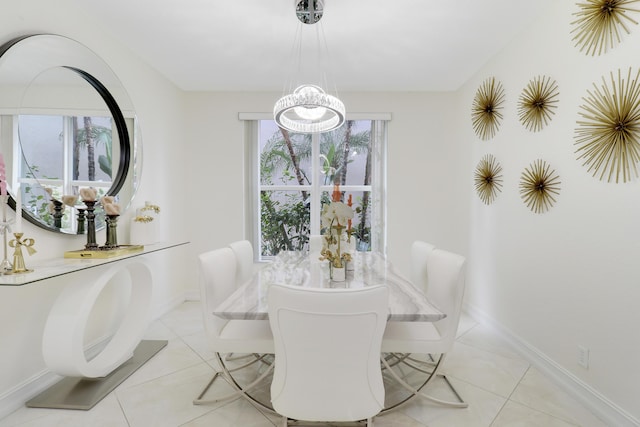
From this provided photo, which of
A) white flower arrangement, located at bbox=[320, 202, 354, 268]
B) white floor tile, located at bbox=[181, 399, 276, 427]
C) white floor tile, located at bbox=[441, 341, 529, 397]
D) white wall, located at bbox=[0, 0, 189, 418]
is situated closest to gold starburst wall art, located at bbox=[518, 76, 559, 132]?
white flower arrangement, located at bbox=[320, 202, 354, 268]

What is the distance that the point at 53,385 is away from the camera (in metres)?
2.01

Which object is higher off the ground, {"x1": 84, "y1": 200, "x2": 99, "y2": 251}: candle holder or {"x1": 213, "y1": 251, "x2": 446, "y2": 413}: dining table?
{"x1": 84, "y1": 200, "x2": 99, "y2": 251}: candle holder

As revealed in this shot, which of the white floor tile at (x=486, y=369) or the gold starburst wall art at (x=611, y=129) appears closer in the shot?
the gold starburst wall art at (x=611, y=129)

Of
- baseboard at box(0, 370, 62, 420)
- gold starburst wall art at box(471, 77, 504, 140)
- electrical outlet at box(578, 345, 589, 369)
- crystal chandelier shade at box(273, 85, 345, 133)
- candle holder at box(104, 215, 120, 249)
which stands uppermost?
gold starburst wall art at box(471, 77, 504, 140)

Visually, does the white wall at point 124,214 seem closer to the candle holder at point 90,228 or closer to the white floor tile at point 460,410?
the candle holder at point 90,228

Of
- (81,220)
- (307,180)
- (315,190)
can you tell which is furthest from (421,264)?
(81,220)

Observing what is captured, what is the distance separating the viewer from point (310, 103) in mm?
1914

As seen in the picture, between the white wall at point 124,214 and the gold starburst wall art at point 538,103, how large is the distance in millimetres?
3359

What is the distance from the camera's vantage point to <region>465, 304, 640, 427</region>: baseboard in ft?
5.34

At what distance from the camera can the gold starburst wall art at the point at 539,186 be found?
216cm

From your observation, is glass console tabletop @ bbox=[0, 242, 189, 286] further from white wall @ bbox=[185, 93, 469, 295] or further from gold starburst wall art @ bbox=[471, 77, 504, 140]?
gold starburst wall art @ bbox=[471, 77, 504, 140]

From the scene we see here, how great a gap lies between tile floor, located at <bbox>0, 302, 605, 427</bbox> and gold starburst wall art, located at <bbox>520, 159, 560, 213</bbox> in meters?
1.20

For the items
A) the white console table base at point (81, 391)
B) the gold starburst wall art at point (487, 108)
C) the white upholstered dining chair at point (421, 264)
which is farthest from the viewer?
the gold starburst wall art at point (487, 108)

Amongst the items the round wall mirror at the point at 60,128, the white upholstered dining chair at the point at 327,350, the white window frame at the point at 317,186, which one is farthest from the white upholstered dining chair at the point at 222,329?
the white window frame at the point at 317,186
